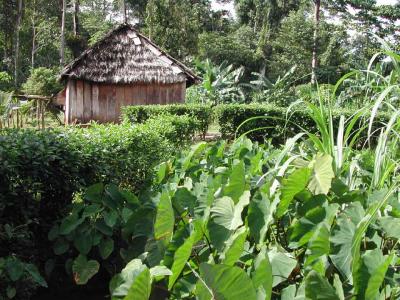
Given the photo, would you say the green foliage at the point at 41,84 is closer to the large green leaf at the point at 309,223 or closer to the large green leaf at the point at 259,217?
the large green leaf at the point at 259,217

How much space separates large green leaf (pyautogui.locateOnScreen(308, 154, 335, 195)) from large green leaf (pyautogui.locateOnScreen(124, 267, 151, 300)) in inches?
32.4

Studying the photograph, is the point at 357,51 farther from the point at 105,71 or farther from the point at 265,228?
the point at 265,228

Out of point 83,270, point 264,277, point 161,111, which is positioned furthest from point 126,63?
point 264,277

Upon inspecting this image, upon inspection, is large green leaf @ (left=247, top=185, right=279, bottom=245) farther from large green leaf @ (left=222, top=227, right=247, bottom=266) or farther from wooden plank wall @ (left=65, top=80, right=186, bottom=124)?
wooden plank wall @ (left=65, top=80, right=186, bottom=124)

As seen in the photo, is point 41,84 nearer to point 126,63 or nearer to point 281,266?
point 126,63

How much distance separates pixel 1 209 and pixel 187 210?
1.38 metres

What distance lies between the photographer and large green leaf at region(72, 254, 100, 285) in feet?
8.70

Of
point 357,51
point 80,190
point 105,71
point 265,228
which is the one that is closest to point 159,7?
point 105,71

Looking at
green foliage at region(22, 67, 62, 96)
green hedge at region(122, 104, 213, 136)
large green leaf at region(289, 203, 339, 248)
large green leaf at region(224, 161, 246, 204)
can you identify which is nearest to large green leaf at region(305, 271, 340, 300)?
large green leaf at region(289, 203, 339, 248)

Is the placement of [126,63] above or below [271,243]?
above

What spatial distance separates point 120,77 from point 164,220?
16.7m

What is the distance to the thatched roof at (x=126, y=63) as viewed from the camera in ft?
58.1

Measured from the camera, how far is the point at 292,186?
6.34 ft

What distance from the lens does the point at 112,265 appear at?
3215mm
